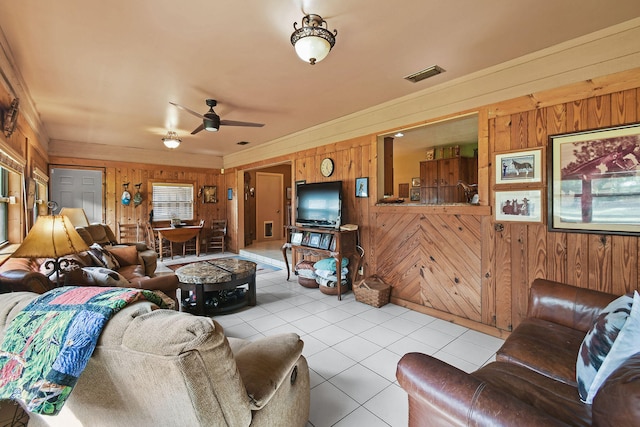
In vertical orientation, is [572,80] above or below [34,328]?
above

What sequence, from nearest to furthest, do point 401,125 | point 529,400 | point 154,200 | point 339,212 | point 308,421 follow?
point 529,400
point 308,421
point 401,125
point 339,212
point 154,200

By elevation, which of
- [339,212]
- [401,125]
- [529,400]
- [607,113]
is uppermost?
[401,125]

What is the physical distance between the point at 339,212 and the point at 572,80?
2.60 m

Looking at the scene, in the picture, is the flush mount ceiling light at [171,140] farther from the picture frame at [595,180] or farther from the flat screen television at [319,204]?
the picture frame at [595,180]

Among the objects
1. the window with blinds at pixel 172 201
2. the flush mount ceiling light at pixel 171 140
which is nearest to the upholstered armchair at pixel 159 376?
the flush mount ceiling light at pixel 171 140

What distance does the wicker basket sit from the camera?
3.46 meters

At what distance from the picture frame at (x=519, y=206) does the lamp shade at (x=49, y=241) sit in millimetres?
3337

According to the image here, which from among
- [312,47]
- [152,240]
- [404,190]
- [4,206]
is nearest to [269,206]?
[152,240]

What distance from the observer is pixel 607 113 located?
216 centimetres

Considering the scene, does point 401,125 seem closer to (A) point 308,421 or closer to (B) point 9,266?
(A) point 308,421

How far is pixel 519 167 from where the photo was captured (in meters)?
2.58

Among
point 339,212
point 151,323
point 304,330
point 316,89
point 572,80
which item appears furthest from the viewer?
point 339,212

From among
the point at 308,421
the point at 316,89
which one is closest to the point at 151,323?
the point at 308,421

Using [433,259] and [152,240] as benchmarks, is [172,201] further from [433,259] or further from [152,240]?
[433,259]
